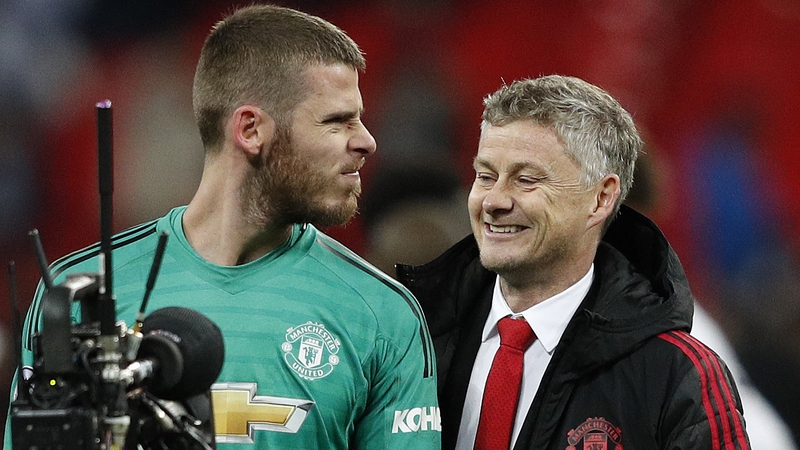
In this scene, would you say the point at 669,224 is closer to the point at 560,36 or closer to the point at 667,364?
the point at 560,36

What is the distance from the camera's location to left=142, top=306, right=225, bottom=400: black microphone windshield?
3.99 feet

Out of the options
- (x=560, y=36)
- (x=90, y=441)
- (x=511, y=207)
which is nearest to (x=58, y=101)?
(x=560, y=36)

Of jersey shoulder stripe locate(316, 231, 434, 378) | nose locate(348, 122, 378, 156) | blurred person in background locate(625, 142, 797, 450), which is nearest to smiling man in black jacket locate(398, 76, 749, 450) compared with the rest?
jersey shoulder stripe locate(316, 231, 434, 378)

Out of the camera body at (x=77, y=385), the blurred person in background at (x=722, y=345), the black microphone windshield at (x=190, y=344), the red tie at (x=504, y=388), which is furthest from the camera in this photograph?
the blurred person in background at (x=722, y=345)

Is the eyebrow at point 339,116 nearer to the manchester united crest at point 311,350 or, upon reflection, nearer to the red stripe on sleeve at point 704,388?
the manchester united crest at point 311,350

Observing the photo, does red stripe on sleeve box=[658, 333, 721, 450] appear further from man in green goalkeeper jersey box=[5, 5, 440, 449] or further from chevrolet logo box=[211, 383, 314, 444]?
chevrolet logo box=[211, 383, 314, 444]

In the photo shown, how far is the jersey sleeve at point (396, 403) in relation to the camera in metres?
1.89

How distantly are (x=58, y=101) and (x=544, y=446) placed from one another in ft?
6.78

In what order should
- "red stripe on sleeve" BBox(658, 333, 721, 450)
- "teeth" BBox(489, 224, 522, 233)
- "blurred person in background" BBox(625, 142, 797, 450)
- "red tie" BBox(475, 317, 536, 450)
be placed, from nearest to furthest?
"red stripe on sleeve" BBox(658, 333, 721, 450), "red tie" BBox(475, 317, 536, 450), "teeth" BBox(489, 224, 522, 233), "blurred person in background" BBox(625, 142, 797, 450)

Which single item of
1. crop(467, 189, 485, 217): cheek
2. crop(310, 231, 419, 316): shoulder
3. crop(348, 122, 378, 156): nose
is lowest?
crop(310, 231, 419, 316): shoulder

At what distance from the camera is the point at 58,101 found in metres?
3.38

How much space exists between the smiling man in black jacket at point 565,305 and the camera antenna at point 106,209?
113cm

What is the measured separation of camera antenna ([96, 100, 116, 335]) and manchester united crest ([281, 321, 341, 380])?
2.42 ft

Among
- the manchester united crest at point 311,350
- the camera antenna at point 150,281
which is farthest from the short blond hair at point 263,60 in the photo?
the camera antenna at point 150,281
